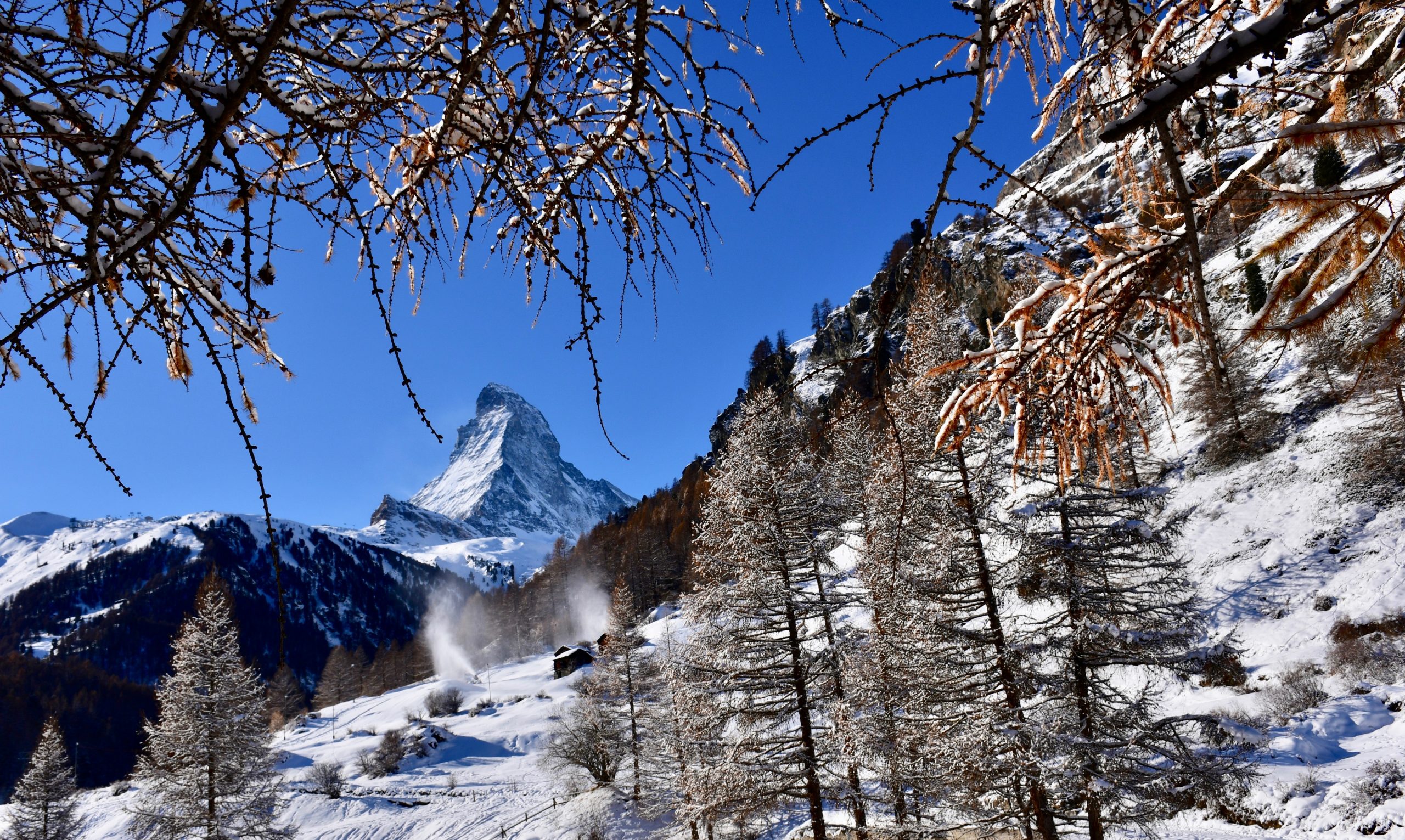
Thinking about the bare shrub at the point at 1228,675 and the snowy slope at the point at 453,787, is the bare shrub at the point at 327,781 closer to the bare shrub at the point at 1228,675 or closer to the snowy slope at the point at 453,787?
the snowy slope at the point at 453,787

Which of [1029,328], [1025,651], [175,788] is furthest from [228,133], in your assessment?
[175,788]

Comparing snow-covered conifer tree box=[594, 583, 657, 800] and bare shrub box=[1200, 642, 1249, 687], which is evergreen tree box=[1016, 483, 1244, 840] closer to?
bare shrub box=[1200, 642, 1249, 687]

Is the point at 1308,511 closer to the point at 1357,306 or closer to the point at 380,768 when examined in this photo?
the point at 1357,306

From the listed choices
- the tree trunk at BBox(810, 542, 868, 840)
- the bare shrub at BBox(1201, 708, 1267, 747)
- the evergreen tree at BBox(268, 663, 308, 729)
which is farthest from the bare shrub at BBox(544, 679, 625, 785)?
the evergreen tree at BBox(268, 663, 308, 729)

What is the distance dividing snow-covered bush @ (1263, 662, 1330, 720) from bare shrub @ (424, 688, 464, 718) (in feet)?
139

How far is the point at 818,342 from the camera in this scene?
74.8 metres

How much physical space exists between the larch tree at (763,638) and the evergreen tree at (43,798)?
2175 cm

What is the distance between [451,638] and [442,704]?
5125 centimetres

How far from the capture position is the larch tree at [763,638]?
10055 mm

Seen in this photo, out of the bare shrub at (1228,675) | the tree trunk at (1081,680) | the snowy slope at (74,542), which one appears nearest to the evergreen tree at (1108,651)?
the tree trunk at (1081,680)

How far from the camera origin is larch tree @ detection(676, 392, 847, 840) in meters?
10.1

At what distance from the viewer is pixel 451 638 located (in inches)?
3472

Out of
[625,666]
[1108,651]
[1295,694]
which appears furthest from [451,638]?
[1108,651]

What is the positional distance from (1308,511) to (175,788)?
31.0 metres
